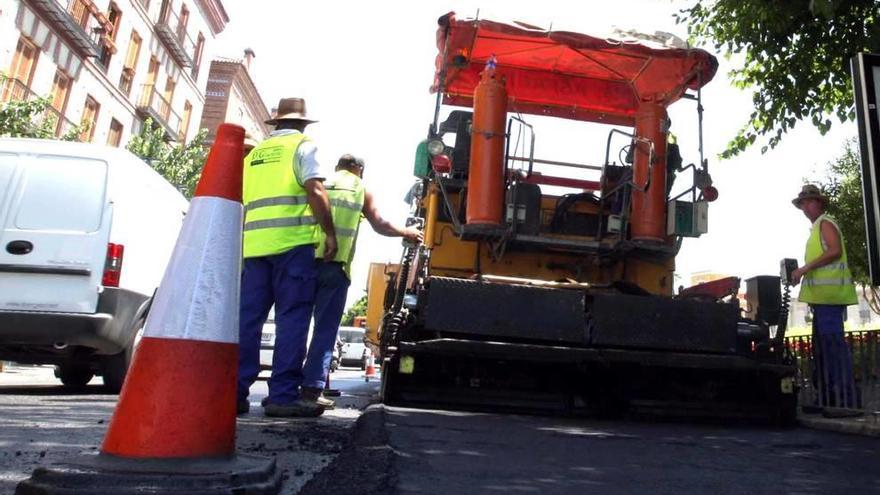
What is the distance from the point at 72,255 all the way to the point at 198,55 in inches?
1198

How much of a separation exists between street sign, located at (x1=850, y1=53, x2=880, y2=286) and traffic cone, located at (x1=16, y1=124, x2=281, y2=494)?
8.53ft

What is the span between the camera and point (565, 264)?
6.46 m

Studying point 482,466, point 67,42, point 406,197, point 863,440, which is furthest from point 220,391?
point 67,42

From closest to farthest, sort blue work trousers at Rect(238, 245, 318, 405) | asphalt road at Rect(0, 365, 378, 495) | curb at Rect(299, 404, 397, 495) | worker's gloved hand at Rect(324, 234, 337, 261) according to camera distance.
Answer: curb at Rect(299, 404, 397, 495), asphalt road at Rect(0, 365, 378, 495), blue work trousers at Rect(238, 245, 318, 405), worker's gloved hand at Rect(324, 234, 337, 261)

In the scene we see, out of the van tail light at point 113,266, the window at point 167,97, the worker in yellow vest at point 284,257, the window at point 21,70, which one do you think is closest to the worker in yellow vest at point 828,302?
the worker in yellow vest at point 284,257

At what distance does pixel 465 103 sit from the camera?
7.52m

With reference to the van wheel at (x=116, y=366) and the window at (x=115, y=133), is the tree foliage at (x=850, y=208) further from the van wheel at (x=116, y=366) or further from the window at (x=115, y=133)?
the window at (x=115, y=133)

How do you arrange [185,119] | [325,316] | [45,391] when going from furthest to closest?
[185,119] → [45,391] → [325,316]

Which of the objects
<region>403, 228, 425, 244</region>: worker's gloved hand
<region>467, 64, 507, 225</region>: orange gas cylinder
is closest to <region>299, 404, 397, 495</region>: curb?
<region>403, 228, 425, 244</region>: worker's gloved hand

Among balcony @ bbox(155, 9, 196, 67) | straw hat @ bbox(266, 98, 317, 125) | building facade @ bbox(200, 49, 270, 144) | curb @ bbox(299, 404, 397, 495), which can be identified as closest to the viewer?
curb @ bbox(299, 404, 397, 495)

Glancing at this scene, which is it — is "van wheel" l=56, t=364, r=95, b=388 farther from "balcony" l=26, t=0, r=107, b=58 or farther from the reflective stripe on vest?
"balcony" l=26, t=0, r=107, b=58

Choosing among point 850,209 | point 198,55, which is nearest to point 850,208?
point 850,209

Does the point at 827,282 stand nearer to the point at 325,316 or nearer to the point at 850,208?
the point at 325,316

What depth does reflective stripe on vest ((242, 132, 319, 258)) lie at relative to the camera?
4371 mm
